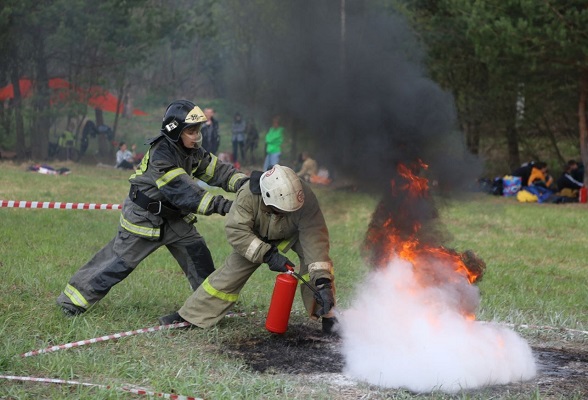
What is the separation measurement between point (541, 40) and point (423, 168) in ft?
32.1

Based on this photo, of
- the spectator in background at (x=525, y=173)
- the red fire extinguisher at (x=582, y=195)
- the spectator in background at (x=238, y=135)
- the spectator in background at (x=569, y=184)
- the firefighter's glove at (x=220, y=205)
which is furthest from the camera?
the spectator in background at (x=238, y=135)

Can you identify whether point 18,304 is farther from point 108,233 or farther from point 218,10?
point 218,10

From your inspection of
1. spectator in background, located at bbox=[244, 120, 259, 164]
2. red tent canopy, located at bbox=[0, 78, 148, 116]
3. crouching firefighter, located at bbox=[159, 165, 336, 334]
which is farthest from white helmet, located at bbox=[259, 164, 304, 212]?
red tent canopy, located at bbox=[0, 78, 148, 116]

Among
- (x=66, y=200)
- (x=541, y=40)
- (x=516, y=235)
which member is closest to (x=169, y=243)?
(x=516, y=235)

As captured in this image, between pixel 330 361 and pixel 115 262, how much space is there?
5.73 ft

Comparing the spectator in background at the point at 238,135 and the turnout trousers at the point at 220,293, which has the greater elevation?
the turnout trousers at the point at 220,293

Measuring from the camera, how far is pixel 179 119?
5.56m

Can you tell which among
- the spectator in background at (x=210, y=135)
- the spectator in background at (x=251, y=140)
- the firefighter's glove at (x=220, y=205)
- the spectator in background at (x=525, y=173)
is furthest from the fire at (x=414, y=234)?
the spectator in background at (x=251, y=140)

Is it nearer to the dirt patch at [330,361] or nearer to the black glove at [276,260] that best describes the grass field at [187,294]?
the dirt patch at [330,361]

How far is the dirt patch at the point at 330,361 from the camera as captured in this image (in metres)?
4.50

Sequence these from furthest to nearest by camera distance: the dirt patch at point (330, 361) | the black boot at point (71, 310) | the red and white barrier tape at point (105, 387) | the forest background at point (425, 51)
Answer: the forest background at point (425, 51)
the black boot at point (71, 310)
the dirt patch at point (330, 361)
the red and white barrier tape at point (105, 387)

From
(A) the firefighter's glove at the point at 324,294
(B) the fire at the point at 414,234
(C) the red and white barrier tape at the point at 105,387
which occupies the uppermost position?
(B) the fire at the point at 414,234

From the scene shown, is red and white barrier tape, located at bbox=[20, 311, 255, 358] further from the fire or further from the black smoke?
the black smoke

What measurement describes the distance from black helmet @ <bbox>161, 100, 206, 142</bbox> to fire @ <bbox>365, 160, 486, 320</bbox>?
4.62ft
